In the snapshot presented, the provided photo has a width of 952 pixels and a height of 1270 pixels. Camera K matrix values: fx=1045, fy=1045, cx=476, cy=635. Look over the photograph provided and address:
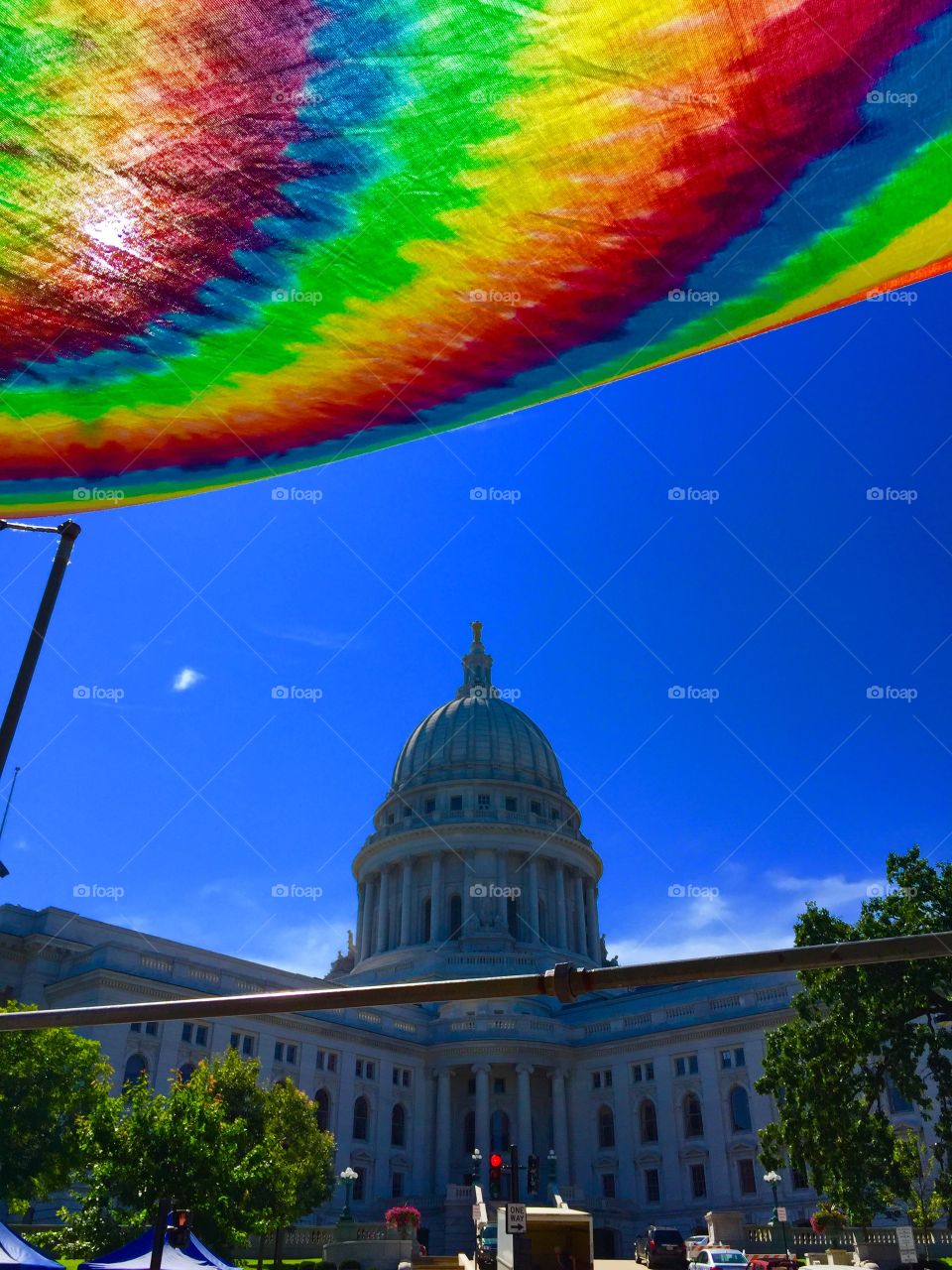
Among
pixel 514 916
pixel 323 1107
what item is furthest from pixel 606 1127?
pixel 514 916

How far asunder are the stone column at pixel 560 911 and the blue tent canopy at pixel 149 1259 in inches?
2933

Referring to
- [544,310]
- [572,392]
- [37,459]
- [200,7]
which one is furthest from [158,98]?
[37,459]

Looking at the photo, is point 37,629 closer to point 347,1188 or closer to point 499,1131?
point 347,1188

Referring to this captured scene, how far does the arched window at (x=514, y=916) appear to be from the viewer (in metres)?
96.4

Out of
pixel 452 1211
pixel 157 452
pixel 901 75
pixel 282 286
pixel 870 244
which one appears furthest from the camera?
pixel 452 1211

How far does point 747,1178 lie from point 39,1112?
145 ft

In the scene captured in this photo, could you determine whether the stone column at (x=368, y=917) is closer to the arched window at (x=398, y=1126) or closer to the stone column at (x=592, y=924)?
the stone column at (x=592, y=924)

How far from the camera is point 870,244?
6770 millimetres

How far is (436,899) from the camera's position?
96.7 meters

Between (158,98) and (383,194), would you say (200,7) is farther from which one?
(383,194)

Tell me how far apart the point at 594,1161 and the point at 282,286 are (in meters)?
78.4

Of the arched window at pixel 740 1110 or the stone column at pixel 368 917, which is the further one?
the stone column at pixel 368 917

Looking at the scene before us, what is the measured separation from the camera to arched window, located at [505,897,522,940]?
9638 cm

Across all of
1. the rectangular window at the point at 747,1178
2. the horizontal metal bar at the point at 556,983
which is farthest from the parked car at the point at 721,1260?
the horizontal metal bar at the point at 556,983
